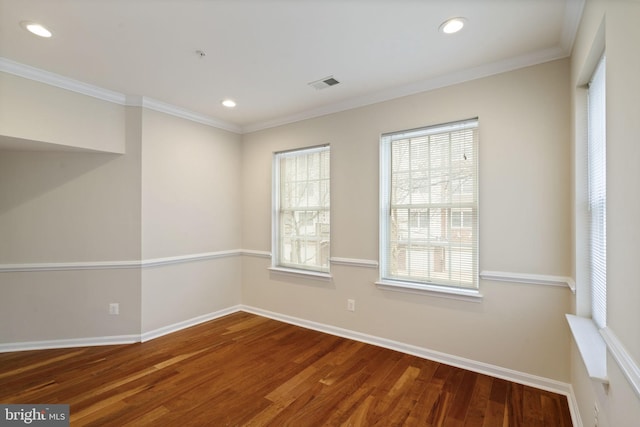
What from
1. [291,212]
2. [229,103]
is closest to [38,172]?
[229,103]

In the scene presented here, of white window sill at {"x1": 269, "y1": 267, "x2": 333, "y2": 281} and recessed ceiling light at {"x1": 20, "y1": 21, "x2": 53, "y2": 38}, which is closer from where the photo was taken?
recessed ceiling light at {"x1": 20, "y1": 21, "x2": 53, "y2": 38}

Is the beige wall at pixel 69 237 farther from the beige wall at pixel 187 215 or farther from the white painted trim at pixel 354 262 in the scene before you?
the white painted trim at pixel 354 262

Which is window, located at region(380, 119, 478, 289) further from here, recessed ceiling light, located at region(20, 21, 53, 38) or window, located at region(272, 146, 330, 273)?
recessed ceiling light, located at region(20, 21, 53, 38)

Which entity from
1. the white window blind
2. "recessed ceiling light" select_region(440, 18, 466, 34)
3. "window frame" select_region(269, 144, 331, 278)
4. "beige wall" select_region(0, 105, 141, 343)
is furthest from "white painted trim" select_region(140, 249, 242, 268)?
the white window blind

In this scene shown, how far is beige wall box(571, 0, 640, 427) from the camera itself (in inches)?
39.4

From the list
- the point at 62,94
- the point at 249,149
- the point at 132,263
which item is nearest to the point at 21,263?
the point at 132,263

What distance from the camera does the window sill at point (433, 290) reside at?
2.66 metres

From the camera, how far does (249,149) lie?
14.4 feet

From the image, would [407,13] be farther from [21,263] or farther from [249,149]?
[21,263]

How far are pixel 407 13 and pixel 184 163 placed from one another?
118 inches

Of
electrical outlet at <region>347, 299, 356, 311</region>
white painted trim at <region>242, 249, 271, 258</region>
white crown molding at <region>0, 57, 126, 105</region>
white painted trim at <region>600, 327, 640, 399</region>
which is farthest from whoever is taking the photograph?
white painted trim at <region>242, 249, 271, 258</region>

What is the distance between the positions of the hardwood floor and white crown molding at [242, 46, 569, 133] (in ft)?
8.59

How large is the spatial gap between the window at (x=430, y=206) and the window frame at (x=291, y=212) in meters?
0.78

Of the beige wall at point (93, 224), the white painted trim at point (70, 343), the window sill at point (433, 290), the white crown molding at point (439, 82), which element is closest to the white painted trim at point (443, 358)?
the window sill at point (433, 290)
